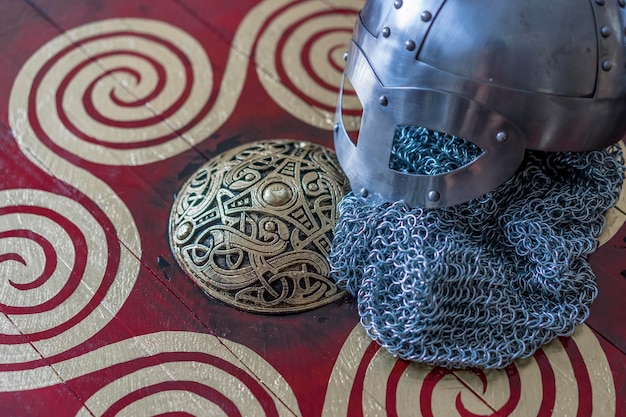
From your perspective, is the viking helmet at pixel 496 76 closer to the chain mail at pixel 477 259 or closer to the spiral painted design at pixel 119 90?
the chain mail at pixel 477 259

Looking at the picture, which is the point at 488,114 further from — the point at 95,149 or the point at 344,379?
the point at 95,149

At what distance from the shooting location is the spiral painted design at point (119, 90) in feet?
5.04

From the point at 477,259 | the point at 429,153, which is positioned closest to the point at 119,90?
the point at 429,153

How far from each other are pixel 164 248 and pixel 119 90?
1.45 feet

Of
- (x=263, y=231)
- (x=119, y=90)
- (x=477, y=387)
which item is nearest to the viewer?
(x=477, y=387)

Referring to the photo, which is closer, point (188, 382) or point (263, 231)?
point (188, 382)

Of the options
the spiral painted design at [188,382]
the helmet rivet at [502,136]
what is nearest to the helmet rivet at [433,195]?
the helmet rivet at [502,136]

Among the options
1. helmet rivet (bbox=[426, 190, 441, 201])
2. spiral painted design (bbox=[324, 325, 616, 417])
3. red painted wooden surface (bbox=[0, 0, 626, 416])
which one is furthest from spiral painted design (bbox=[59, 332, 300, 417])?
helmet rivet (bbox=[426, 190, 441, 201])

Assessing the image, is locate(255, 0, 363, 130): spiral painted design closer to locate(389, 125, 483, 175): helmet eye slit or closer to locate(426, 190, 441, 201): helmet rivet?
locate(389, 125, 483, 175): helmet eye slit

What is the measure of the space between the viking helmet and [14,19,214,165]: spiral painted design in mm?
547

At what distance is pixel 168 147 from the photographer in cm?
153

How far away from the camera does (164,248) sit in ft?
4.50

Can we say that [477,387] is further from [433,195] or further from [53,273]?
[53,273]

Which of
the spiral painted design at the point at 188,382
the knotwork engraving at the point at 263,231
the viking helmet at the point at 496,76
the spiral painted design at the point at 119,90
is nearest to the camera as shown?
the viking helmet at the point at 496,76
